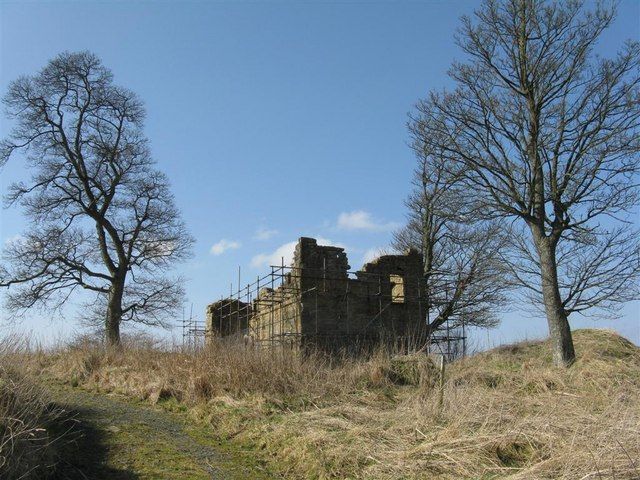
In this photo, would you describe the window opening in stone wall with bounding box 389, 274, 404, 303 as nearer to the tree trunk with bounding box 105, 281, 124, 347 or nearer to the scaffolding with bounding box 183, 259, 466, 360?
the scaffolding with bounding box 183, 259, 466, 360

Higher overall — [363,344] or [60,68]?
[60,68]

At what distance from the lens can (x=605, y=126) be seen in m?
14.6

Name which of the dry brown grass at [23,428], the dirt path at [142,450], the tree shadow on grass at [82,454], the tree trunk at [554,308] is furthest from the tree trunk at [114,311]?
the tree trunk at [554,308]

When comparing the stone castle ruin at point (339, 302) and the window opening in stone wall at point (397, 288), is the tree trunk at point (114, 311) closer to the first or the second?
the stone castle ruin at point (339, 302)

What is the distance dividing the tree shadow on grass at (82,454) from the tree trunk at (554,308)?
11.1 m

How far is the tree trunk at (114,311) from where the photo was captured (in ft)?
76.7

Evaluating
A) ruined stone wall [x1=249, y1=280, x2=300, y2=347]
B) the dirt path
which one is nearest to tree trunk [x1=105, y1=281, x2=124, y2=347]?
ruined stone wall [x1=249, y1=280, x2=300, y2=347]

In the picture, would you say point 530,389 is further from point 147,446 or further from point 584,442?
point 147,446

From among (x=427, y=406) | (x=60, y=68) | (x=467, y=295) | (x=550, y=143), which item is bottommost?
(x=427, y=406)

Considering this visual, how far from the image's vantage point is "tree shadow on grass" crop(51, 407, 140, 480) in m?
6.99

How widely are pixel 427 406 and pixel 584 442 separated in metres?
2.60

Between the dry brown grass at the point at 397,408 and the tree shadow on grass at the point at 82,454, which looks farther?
the tree shadow on grass at the point at 82,454

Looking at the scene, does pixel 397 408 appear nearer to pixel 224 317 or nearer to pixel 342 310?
pixel 342 310

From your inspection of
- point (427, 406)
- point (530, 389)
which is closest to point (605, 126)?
point (530, 389)
